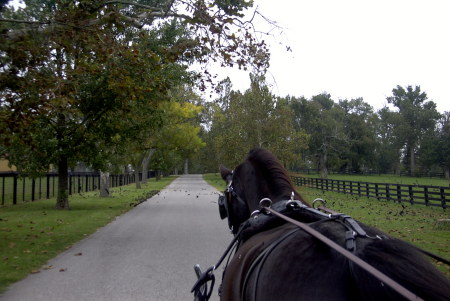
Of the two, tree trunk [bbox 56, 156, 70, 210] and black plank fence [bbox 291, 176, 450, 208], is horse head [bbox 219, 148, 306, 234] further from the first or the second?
tree trunk [bbox 56, 156, 70, 210]

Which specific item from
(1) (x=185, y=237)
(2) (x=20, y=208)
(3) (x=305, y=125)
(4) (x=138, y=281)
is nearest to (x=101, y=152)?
(2) (x=20, y=208)

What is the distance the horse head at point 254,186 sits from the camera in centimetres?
334

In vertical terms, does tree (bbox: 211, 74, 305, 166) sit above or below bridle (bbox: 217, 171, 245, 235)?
above

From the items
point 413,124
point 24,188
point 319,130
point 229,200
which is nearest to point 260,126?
point 24,188

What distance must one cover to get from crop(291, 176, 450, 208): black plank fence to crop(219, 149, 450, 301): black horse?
9.50 metres

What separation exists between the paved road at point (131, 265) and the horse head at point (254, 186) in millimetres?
2331

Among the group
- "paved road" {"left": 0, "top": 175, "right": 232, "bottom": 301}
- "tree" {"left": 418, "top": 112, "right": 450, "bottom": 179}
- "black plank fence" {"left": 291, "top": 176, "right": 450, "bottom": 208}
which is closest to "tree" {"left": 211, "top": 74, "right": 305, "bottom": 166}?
"black plank fence" {"left": 291, "top": 176, "right": 450, "bottom": 208}

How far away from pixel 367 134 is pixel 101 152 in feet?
214

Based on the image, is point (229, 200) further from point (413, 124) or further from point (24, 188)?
point (413, 124)

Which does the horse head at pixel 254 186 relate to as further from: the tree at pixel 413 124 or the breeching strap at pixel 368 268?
the tree at pixel 413 124

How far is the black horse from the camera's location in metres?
1.76

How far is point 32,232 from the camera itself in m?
11.5

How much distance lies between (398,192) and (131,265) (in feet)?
59.0

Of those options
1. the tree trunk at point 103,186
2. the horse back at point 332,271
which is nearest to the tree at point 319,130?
the tree trunk at point 103,186
